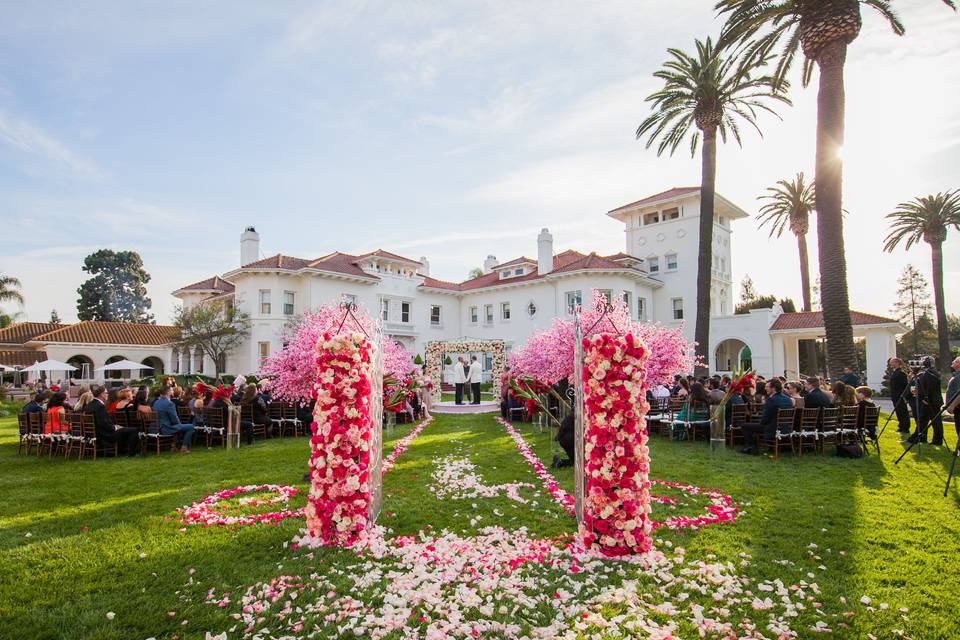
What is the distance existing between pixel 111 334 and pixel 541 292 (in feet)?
117

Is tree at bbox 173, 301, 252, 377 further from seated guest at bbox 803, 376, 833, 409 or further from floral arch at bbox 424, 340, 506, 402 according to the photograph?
seated guest at bbox 803, 376, 833, 409

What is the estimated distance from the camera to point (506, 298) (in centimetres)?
4116

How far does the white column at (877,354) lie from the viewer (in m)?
32.3

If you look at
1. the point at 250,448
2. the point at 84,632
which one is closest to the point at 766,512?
the point at 84,632

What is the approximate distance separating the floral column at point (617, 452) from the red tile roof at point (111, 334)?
139 ft

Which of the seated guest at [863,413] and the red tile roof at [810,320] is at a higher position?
the red tile roof at [810,320]

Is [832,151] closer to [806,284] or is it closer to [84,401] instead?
[84,401]

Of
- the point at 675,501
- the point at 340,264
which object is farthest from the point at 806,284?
the point at 675,501

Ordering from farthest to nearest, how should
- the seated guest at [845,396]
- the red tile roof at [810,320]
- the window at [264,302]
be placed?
the window at [264,302] → the red tile roof at [810,320] → the seated guest at [845,396]

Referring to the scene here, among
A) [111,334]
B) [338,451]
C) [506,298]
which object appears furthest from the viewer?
[111,334]

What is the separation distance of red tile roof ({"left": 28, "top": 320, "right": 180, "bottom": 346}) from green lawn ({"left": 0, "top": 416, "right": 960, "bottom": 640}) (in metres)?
37.0

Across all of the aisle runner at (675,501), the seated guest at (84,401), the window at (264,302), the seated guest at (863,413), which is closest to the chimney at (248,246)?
the window at (264,302)

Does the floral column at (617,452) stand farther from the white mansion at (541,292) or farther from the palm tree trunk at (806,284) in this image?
the palm tree trunk at (806,284)

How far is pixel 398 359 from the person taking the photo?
1513 cm
